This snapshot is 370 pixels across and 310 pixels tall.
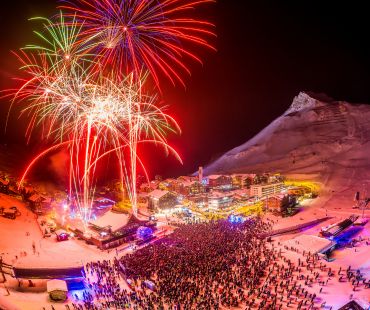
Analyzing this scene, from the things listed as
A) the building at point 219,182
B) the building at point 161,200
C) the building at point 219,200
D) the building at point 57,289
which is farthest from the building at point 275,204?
the building at point 57,289

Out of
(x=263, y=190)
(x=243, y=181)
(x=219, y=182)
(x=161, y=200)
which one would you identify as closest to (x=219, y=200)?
(x=263, y=190)

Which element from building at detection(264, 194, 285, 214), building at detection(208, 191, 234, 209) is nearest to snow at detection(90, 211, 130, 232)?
building at detection(208, 191, 234, 209)

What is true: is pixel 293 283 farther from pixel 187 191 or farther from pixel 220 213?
pixel 187 191

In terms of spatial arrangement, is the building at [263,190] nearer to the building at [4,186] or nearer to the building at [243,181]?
the building at [243,181]

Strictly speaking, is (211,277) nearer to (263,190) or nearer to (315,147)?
(263,190)

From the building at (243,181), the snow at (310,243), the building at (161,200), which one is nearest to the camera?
the snow at (310,243)

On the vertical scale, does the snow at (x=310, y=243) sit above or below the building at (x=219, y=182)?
above
